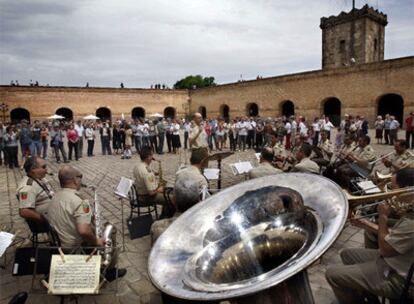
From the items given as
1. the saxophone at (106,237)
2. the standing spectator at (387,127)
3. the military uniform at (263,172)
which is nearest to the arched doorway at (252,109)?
the standing spectator at (387,127)

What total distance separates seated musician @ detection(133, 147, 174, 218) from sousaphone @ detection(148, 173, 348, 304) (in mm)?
2432

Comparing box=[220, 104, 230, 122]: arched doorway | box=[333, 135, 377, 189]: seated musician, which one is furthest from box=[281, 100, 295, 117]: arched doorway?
box=[333, 135, 377, 189]: seated musician

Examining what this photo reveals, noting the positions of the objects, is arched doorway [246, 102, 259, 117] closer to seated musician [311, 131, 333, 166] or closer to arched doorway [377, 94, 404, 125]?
arched doorway [377, 94, 404, 125]

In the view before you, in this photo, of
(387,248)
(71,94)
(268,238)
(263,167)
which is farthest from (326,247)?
(71,94)

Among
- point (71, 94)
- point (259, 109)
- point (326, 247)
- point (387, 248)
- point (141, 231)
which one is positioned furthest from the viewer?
point (71, 94)

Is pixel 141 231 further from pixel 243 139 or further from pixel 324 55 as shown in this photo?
pixel 324 55

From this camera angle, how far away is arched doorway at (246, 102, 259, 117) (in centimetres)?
3197

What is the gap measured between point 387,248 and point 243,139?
532 inches

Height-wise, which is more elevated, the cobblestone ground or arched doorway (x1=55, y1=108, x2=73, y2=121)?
arched doorway (x1=55, y1=108, x2=73, y2=121)

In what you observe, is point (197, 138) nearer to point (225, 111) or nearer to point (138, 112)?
point (225, 111)

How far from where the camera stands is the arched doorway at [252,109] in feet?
105

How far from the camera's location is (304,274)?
2186 mm

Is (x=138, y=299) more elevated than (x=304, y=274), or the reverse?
(x=304, y=274)

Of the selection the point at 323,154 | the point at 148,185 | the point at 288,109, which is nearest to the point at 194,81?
the point at 288,109
